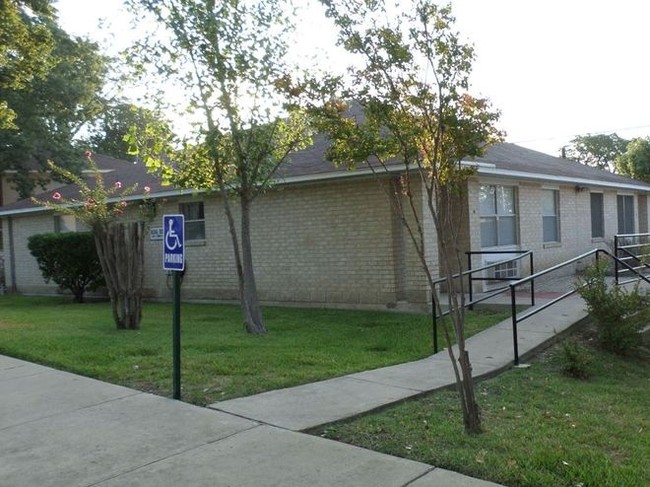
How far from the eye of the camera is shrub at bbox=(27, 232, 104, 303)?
1714cm

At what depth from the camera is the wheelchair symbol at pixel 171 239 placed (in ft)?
20.6

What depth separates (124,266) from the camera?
1120cm

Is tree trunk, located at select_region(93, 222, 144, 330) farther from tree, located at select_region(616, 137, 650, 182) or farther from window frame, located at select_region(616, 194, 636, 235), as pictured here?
tree, located at select_region(616, 137, 650, 182)

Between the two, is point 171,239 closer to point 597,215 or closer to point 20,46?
point 20,46

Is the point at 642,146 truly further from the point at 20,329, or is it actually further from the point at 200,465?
the point at 200,465

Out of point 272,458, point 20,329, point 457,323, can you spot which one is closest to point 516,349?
point 457,323

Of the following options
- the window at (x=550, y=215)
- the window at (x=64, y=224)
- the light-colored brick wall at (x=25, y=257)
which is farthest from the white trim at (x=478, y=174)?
the light-colored brick wall at (x=25, y=257)

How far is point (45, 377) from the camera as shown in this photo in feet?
24.7

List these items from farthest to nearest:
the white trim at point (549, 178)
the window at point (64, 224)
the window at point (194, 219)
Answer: the window at point (64, 224) < the window at point (194, 219) < the white trim at point (549, 178)

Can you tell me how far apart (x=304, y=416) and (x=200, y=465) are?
4.13 feet

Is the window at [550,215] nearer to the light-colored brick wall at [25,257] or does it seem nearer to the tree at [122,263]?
the tree at [122,263]

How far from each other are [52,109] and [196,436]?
24625 millimetres

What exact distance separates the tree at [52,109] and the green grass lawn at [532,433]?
75.2 ft

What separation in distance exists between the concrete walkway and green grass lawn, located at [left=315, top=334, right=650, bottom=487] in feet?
0.71
